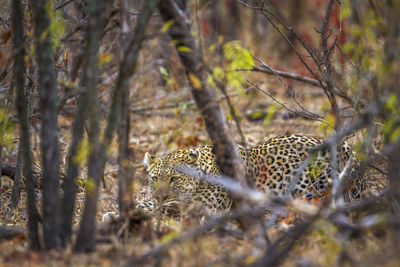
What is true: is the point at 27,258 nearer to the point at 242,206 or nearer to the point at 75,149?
the point at 75,149

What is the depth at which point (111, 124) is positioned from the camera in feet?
12.4

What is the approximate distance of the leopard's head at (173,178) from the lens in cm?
657

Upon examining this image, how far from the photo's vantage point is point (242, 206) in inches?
175

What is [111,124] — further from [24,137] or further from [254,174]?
[254,174]

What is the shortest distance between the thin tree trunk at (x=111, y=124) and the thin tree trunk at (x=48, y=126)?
0.80ft

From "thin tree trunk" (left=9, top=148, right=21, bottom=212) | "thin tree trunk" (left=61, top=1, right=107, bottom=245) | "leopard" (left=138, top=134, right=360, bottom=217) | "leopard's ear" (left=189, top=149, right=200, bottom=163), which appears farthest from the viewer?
"leopard's ear" (left=189, top=149, right=200, bottom=163)

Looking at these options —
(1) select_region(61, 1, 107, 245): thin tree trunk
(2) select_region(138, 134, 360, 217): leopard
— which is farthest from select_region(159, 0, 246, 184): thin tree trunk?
(2) select_region(138, 134, 360, 217): leopard

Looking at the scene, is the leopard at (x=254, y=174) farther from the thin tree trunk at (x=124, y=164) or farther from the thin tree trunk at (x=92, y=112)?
the thin tree trunk at (x=92, y=112)

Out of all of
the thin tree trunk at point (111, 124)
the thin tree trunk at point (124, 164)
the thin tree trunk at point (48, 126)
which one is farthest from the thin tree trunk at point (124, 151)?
the thin tree trunk at point (48, 126)

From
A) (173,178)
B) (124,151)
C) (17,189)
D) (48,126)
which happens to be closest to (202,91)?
(124,151)

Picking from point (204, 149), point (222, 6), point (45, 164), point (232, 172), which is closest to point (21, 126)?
point (45, 164)

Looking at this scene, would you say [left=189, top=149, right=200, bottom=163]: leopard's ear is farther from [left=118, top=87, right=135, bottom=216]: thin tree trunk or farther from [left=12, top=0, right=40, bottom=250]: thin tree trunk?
[left=12, top=0, right=40, bottom=250]: thin tree trunk

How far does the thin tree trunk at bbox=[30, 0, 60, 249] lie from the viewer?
3879 millimetres

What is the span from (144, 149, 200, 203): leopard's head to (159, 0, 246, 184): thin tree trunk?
79.6 inches
